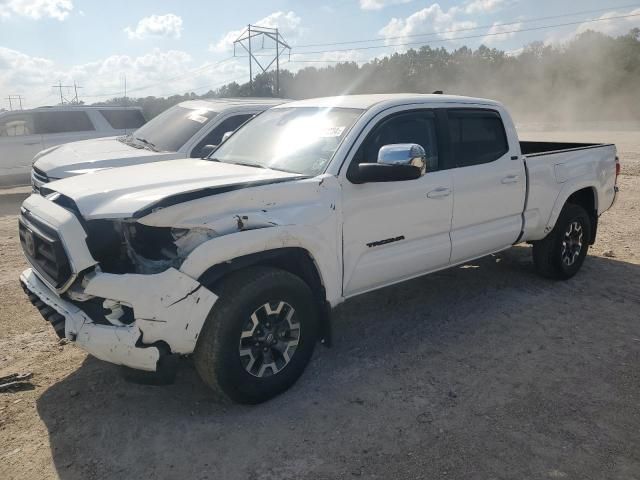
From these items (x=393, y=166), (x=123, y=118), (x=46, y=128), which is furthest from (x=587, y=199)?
(x=46, y=128)

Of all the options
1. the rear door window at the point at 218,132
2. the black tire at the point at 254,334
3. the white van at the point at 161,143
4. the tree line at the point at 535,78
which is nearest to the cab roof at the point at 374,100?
the black tire at the point at 254,334

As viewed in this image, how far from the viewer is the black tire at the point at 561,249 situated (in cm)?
546

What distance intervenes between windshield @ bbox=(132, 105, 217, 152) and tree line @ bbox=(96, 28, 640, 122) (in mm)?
25556

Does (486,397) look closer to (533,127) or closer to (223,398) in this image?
(223,398)

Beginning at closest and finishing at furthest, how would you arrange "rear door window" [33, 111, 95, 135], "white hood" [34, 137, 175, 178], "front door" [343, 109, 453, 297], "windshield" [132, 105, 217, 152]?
"front door" [343, 109, 453, 297] → "white hood" [34, 137, 175, 178] → "windshield" [132, 105, 217, 152] → "rear door window" [33, 111, 95, 135]

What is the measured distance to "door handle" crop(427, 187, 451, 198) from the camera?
161 inches

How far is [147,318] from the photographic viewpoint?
2.80 meters

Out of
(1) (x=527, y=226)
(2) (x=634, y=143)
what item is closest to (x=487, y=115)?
(1) (x=527, y=226)

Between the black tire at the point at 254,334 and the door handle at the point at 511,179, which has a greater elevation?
the door handle at the point at 511,179

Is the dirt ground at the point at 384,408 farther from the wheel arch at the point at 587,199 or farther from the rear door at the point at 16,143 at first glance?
the rear door at the point at 16,143

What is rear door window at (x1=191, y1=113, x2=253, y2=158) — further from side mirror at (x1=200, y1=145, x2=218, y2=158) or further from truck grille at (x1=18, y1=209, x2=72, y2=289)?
truck grille at (x1=18, y1=209, x2=72, y2=289)

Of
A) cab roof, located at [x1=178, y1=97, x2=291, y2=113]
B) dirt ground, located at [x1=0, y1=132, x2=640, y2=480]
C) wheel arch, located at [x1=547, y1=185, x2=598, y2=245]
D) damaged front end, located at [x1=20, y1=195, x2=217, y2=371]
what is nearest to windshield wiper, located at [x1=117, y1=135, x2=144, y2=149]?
cab roof, located at [x1=178, y1=97, x2=291, y2=113]

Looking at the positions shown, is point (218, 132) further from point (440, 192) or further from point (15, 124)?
point (15, 124)

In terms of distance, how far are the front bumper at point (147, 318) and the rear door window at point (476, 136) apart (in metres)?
Answer: 2.53
